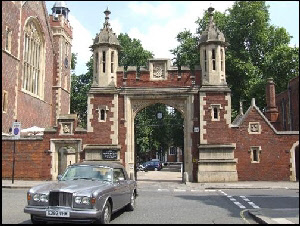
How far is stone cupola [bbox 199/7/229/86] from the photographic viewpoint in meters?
23.5

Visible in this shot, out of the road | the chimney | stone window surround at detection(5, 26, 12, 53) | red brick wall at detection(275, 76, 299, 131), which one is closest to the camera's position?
the road

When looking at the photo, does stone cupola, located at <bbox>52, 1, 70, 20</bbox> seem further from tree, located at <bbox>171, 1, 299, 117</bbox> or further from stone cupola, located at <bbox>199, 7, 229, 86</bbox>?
stone cupola, located at <bbox>199, 7, 229, 86</bbox>

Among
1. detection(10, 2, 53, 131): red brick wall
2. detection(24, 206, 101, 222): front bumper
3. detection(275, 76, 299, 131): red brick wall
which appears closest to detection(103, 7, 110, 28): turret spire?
detection(10, 2, 53, 131): red brick wall

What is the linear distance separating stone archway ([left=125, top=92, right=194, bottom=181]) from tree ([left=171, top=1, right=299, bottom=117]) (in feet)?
44.9

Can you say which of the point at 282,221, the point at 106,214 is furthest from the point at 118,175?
the point at 282,221

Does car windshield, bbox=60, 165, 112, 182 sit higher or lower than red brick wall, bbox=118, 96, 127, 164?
lower

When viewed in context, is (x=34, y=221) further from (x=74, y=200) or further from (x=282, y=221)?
(x=282, y=221)

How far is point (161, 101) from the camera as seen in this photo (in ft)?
78.1

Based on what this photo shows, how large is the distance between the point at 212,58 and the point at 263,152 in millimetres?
6564

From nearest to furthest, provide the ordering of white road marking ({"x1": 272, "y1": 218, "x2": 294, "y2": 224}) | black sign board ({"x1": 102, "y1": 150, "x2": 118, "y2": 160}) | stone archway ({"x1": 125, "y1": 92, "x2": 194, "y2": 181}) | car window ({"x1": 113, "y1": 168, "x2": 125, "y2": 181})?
white road marking ({"x1": 272, "y1": 218, "x2": 294, "y2": 224}) → car window ({"x1": 113, "y1": 168, "x2": 125, "y2": 181}) → black sign board ({"x1": 102, "y1": 150, "x2": 118, "y2": 160}) → stone archway ({"x1": 125, "y1": 92, "x2": 194, "y2": 181})

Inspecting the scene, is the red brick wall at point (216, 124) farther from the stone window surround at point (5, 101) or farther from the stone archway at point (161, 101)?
the stone window surround at point (5, 101)

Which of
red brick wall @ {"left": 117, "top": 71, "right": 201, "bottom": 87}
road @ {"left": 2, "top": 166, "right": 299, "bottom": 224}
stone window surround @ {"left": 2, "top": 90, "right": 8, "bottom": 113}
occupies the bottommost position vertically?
road @ {"left": 2, "top": 166, "right": 299, "bottom": 224}

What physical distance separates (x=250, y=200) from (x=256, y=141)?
9.52 m

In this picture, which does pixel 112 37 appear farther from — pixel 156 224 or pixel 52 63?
pixel 156 224
